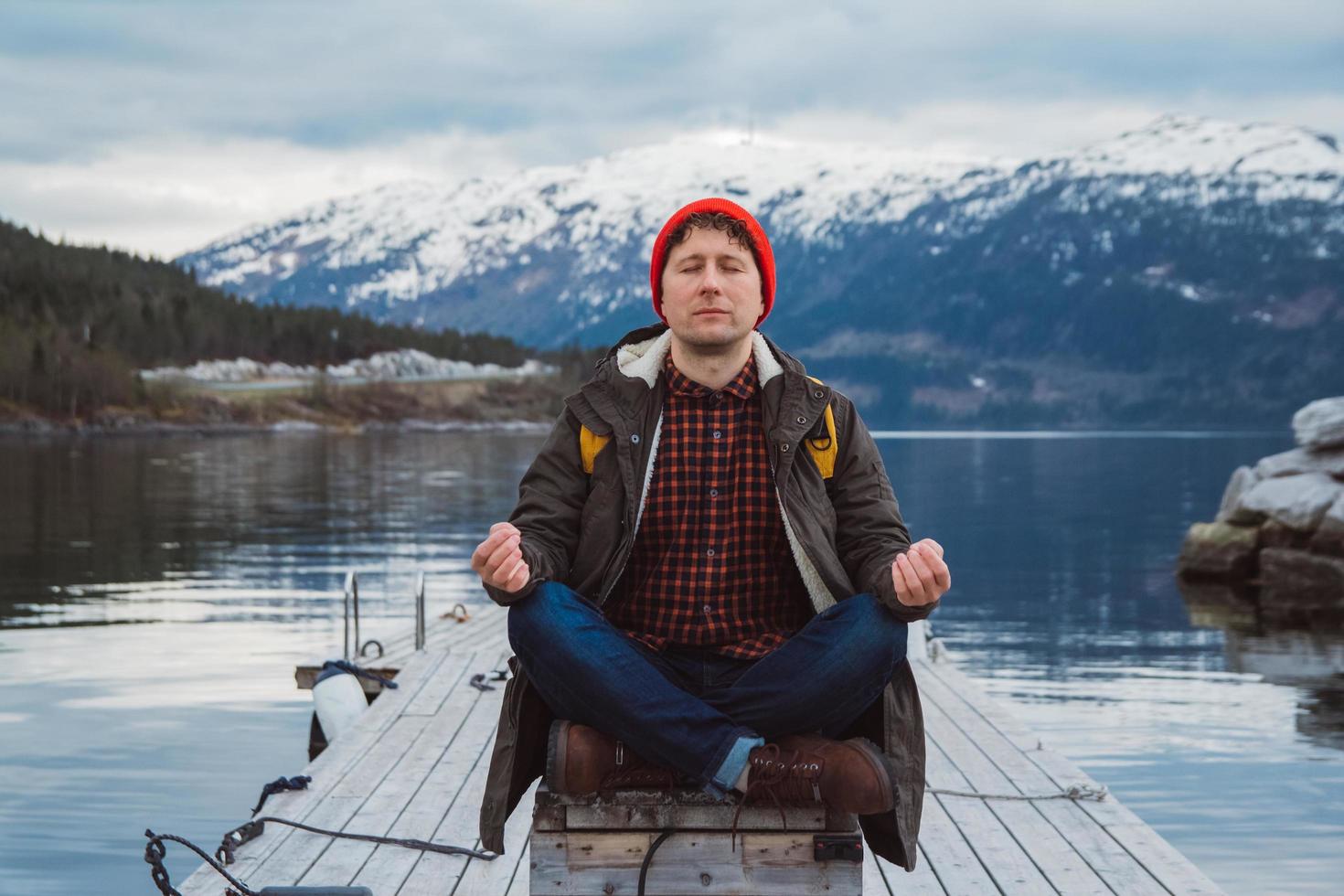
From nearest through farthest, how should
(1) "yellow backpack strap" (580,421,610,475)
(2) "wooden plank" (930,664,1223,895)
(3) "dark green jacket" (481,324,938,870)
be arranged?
(3) "dark green jacket" (481,324,938,870), (1) "yellow backpack strap" (580,421,610,475), (2) "wooden plank" (930,664,1223,895)

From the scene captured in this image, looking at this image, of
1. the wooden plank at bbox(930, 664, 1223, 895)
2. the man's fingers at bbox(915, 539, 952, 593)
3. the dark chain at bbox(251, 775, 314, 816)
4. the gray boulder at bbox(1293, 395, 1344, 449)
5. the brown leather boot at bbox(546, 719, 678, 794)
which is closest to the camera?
the man's fingers at bbox(915, 539, 952, 593)

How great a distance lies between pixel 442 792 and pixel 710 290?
Answer: 13.9 ft

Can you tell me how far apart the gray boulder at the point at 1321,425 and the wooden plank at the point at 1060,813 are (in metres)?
21.3

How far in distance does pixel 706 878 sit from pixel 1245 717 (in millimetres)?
13775

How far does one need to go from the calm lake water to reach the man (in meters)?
6.44

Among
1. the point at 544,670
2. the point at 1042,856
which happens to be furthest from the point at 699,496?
the point at 1042,856

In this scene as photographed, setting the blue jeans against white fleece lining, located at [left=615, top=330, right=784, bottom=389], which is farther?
white fleece lining, located at [left=615, top=330, right=784, bottom=389]

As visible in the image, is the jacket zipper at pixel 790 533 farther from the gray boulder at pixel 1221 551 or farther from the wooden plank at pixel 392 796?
the gray boulder at pixel 1221 551

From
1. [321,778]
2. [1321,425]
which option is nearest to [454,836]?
[321,778]

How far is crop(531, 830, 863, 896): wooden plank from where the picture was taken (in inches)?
166

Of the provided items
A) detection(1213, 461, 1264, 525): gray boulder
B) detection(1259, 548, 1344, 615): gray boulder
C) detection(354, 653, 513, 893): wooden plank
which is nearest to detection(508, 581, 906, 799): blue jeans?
detection(354, 653, 513, 893): wooden plank

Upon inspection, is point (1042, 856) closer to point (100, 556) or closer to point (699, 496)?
point (699, 496)

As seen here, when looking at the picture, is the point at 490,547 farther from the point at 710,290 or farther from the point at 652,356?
the point at 710,290

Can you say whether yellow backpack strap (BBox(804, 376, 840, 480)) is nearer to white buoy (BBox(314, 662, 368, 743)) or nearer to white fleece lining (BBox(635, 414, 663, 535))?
white fleece lining (BBox(635, 414, 663, 535))
